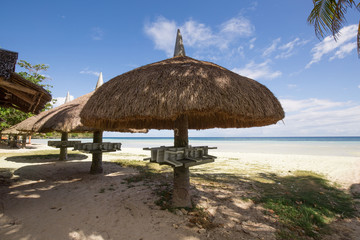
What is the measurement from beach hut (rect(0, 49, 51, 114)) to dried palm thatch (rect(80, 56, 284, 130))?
1.21m

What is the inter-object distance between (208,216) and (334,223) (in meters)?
2.59

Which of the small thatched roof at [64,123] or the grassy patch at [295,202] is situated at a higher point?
the small thatched roof at [64,123]


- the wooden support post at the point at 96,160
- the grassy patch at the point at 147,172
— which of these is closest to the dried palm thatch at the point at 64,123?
the wooden support post at the point at 96,160

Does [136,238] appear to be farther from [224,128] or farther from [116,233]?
[224,128]

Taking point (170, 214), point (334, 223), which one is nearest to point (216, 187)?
point (170, 214)

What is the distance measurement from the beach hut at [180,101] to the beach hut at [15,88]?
120 centimetres

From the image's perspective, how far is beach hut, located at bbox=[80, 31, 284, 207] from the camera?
8.49ft

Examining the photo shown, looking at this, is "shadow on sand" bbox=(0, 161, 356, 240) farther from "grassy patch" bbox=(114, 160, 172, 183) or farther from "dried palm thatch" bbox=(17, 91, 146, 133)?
"dried palm thatch" bbox=(17, 91, 146, 133)

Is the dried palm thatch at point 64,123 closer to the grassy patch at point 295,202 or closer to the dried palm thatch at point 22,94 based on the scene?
the dried palm thatch at point 22,94

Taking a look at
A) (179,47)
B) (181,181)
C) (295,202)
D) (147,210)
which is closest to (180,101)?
(181,181)

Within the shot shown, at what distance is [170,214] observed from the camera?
317 cm

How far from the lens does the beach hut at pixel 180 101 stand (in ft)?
8.49

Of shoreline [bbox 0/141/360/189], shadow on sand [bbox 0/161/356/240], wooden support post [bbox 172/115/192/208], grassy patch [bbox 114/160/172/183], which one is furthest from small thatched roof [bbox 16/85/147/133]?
wooden support post [bbox 172/115/192/208]

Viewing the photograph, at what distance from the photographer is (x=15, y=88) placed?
3182 millimetres
